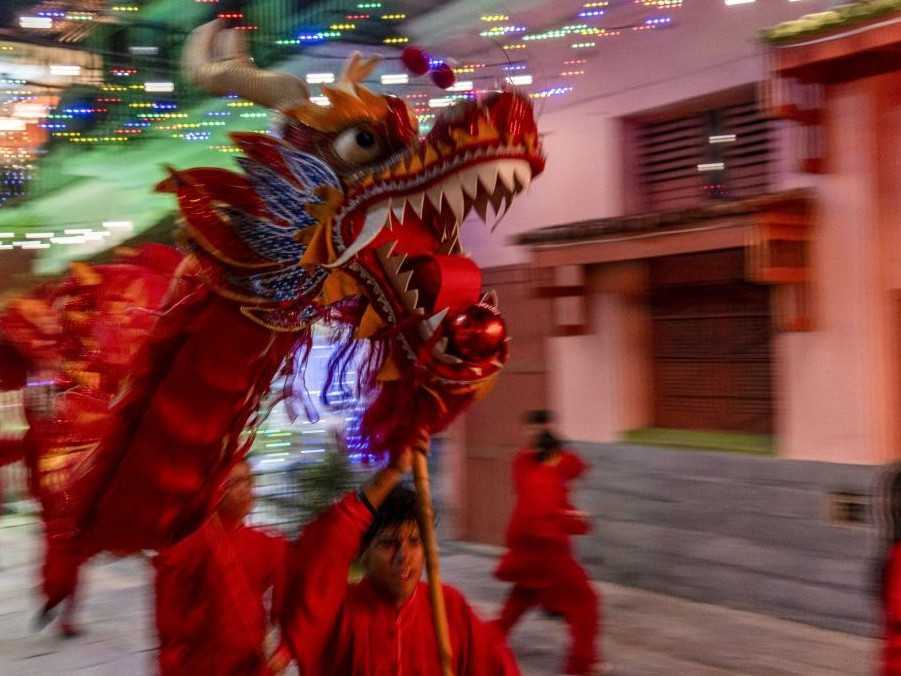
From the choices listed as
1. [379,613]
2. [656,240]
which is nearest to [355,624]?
[379,613]

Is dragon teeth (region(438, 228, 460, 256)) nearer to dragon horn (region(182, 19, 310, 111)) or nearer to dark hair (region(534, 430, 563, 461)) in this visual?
dragon horn (region(182, 19, 310, 111))

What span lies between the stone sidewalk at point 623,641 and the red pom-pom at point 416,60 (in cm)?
332

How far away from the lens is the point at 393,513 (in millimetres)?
2541

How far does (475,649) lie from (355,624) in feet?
1.06

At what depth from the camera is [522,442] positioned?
805 centimetres

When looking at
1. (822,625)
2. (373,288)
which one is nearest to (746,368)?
(822,625)

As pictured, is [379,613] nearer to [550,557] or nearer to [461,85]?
[461,85]

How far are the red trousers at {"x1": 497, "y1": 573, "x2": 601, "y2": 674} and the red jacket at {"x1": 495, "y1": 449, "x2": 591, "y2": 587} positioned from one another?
6 centimetres

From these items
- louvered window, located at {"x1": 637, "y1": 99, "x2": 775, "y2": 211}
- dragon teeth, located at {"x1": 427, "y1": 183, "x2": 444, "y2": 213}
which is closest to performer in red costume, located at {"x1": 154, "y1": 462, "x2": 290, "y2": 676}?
dragon teeth, located at {"x1": 427, "y1": 183, "x2": 444, "y2": 213}

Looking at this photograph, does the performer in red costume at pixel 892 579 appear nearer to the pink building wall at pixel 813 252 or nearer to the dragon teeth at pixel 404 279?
the dragon teeth at pixel 404 279

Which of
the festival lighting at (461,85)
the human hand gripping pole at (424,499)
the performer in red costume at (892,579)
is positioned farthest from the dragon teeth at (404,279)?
the performer in red costume at (892,579)

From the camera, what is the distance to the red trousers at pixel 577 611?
5246 mm

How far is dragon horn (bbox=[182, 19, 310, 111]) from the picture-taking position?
7.00 ft

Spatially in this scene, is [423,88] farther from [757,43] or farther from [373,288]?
[757,43]
